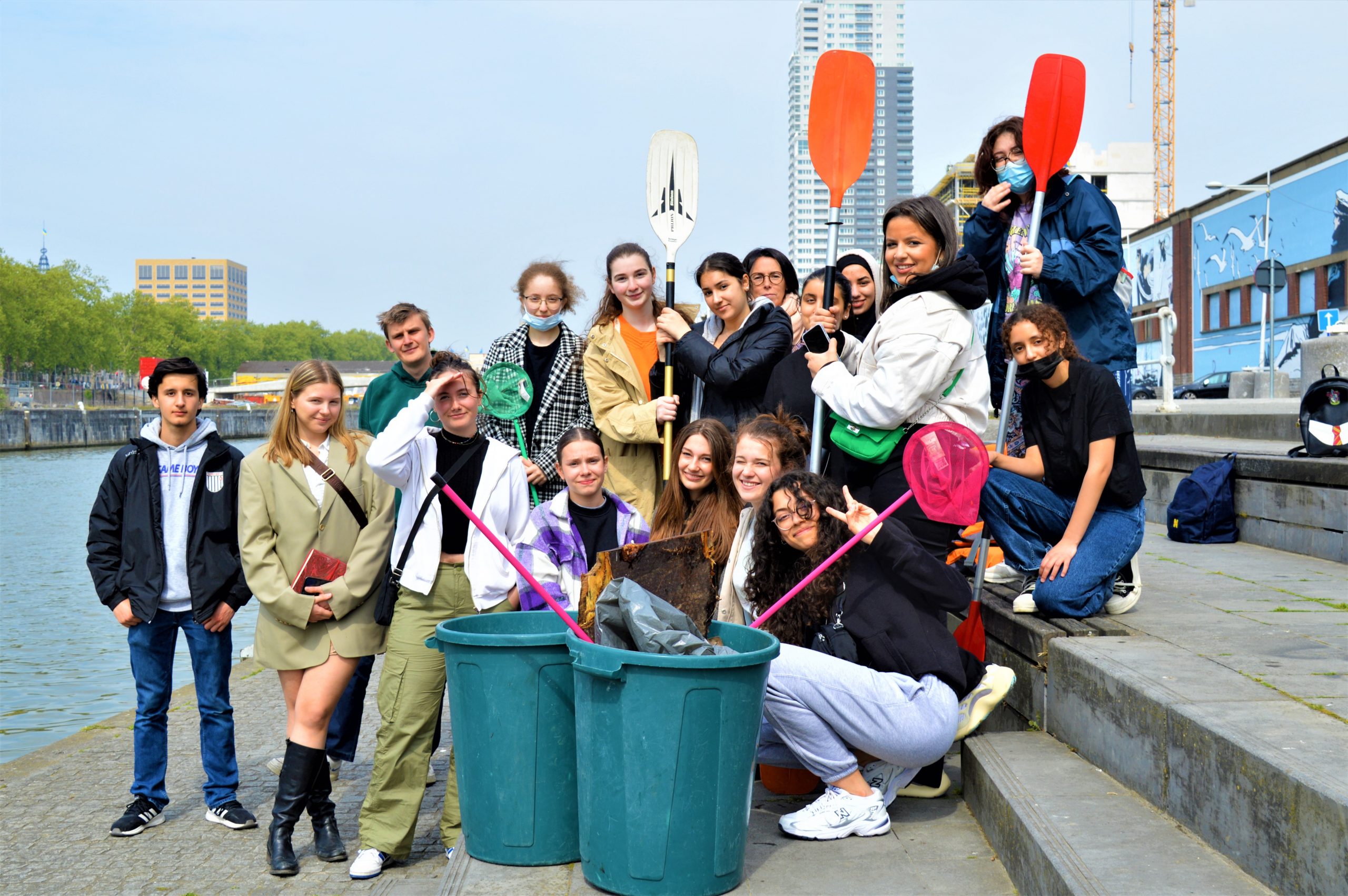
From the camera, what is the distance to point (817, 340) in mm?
4145

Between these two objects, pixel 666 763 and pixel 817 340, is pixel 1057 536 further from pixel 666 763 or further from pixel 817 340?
pixel 666 763

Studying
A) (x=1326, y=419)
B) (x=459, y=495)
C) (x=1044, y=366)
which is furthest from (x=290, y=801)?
(x=1326, y=419)

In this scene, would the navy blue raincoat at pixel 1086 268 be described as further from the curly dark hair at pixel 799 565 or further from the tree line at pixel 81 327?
the tree line at pixel 81 327

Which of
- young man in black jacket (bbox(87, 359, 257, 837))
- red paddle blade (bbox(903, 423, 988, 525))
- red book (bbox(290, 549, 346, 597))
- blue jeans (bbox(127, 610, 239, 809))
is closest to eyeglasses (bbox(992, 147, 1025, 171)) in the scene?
red paddle blade (bbox(903, 423, 988, 525))

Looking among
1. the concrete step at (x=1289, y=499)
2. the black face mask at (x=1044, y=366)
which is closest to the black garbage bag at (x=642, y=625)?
the black face mask at (x=1044, y=366)

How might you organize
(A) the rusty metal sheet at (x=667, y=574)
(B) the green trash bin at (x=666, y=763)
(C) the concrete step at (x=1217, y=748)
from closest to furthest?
(C) the concrete step at (x=1217, y=748) → (B) the green trash bin at (x=666, y=763) → (A) the rusty metal sheet at (x=667, y=574)

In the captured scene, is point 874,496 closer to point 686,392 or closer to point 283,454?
point 686,392

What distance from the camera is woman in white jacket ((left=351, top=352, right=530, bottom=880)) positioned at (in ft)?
12.7

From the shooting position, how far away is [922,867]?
303cm

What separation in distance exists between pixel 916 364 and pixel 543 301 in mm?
1887

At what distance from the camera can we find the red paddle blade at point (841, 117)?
4918 millimetres

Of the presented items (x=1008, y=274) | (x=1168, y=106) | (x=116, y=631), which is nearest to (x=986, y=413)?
(x=1008, y=274)

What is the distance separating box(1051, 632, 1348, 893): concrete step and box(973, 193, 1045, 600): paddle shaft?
599 millimetres

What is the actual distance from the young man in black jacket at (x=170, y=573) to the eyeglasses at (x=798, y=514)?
2510mm
